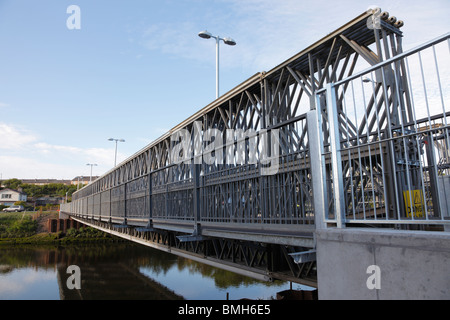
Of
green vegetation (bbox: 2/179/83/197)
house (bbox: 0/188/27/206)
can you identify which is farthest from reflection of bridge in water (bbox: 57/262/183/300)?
green vegetation (bbox: 2/179/83/197)

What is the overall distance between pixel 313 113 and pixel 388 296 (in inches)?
76.7

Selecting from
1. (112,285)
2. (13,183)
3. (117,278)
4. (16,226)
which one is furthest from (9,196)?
(112,285)

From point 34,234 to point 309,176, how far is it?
179 ft

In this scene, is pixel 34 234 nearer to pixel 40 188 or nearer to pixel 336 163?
pixel 336 163

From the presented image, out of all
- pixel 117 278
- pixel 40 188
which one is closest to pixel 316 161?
pixel 117 278

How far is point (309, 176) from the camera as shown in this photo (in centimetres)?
456

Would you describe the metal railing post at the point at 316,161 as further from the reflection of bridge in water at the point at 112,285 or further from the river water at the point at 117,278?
the reflection of bridge in water at the point at 112,285

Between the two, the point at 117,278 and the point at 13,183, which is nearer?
the point at 117,278

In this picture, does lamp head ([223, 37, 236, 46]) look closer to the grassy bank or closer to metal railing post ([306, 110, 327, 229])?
metal railing post ([306, 110, 327, 229])

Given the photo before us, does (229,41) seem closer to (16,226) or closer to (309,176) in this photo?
(309,176)

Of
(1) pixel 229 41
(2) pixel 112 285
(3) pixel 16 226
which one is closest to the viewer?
(1) pixel 229 41

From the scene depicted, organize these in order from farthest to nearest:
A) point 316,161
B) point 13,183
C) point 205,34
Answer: point 13,183
point 205,34
point 316,161

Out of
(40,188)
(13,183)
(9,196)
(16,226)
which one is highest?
(13,183)

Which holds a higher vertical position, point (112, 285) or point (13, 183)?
point (13, 183)
